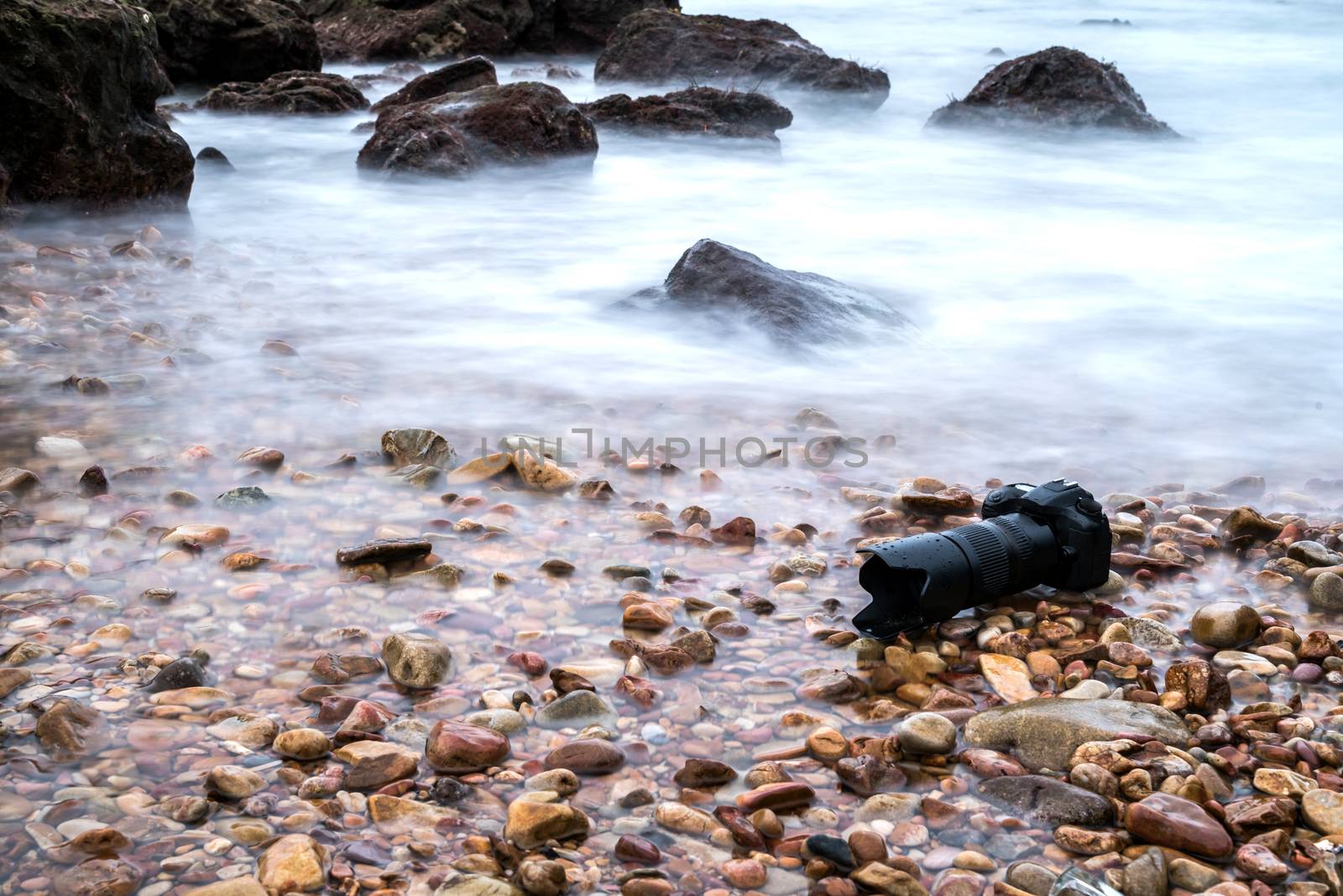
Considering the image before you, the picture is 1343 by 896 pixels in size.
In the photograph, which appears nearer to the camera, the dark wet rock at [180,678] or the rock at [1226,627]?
the dark wet rock at [180,678]

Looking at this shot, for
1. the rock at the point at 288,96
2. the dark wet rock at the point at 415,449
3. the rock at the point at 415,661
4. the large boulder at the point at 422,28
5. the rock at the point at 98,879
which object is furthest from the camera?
the large boulder at the point at 422,28

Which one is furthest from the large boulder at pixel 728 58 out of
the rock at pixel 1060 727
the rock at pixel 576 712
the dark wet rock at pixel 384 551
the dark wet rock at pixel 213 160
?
the rock at pixel 576 712

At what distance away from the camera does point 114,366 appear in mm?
5125

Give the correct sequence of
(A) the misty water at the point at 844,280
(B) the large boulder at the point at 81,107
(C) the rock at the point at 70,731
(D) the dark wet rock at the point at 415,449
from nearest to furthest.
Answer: (C) the rock at the point at 70,731 < (D) the dark wet rock at the point at 415,449 < (A) the misty water at the point at 844,280 < (B) the large boulder at the point at 81,107

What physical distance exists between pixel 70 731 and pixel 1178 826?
2302 millimetres

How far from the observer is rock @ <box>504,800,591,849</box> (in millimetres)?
2354

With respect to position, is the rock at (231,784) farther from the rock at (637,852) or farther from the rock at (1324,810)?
the rock at (1324,810)

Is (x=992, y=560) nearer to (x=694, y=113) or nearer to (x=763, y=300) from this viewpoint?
(x=763, y=300)

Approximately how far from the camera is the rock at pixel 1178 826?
2348mm

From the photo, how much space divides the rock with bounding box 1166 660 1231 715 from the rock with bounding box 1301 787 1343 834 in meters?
0.41

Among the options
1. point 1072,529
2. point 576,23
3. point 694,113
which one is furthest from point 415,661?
point 576,23

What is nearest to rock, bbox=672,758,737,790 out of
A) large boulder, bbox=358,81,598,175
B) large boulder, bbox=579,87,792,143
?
large boulder, bbox=358,81,598,175

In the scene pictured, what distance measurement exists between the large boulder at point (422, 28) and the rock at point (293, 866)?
18.2 meters

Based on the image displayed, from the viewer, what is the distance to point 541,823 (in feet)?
7.75
